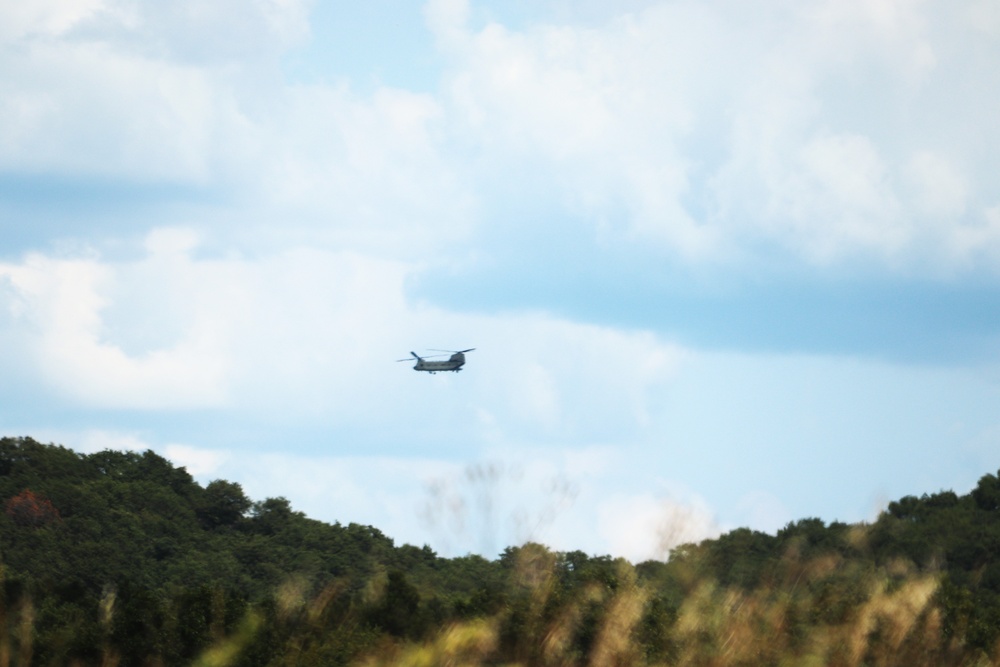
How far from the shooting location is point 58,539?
74312 mm

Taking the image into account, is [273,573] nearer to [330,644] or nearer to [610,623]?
[330,644]

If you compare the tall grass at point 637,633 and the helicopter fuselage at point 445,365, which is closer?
the tall grass at point 637,633

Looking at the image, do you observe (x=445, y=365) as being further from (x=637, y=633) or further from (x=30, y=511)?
(x=637, y=633)

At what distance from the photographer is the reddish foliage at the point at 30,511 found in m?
76.9

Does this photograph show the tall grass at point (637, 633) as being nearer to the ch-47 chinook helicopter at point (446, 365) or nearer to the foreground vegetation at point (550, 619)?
the foreground vegetation at point (550, 619)

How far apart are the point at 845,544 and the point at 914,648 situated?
46233 mm

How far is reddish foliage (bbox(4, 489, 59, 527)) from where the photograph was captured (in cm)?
7688

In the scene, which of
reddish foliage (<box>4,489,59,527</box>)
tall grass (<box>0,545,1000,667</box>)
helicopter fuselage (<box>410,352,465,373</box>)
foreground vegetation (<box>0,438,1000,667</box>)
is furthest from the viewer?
helicopter fuselage (<box>410,352,465,373</box>)

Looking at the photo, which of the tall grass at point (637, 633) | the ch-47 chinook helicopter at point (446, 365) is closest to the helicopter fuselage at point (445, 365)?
the ch-47 chinook helicopter at point (446, 365)

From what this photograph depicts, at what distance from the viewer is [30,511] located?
77438 millimetres

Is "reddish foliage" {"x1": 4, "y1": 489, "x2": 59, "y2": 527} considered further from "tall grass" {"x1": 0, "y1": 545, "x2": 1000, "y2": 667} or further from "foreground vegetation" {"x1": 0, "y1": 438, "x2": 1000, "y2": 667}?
"tall grass" {"x1": 0, "y1": 545, "x2": 1000, "y2": 667}

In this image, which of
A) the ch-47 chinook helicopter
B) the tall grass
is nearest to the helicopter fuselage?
the ch-47 chinook helicopter

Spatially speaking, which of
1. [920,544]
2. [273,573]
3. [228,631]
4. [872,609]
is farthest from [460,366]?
[872,609]

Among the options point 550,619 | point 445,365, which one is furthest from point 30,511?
point 550,619
